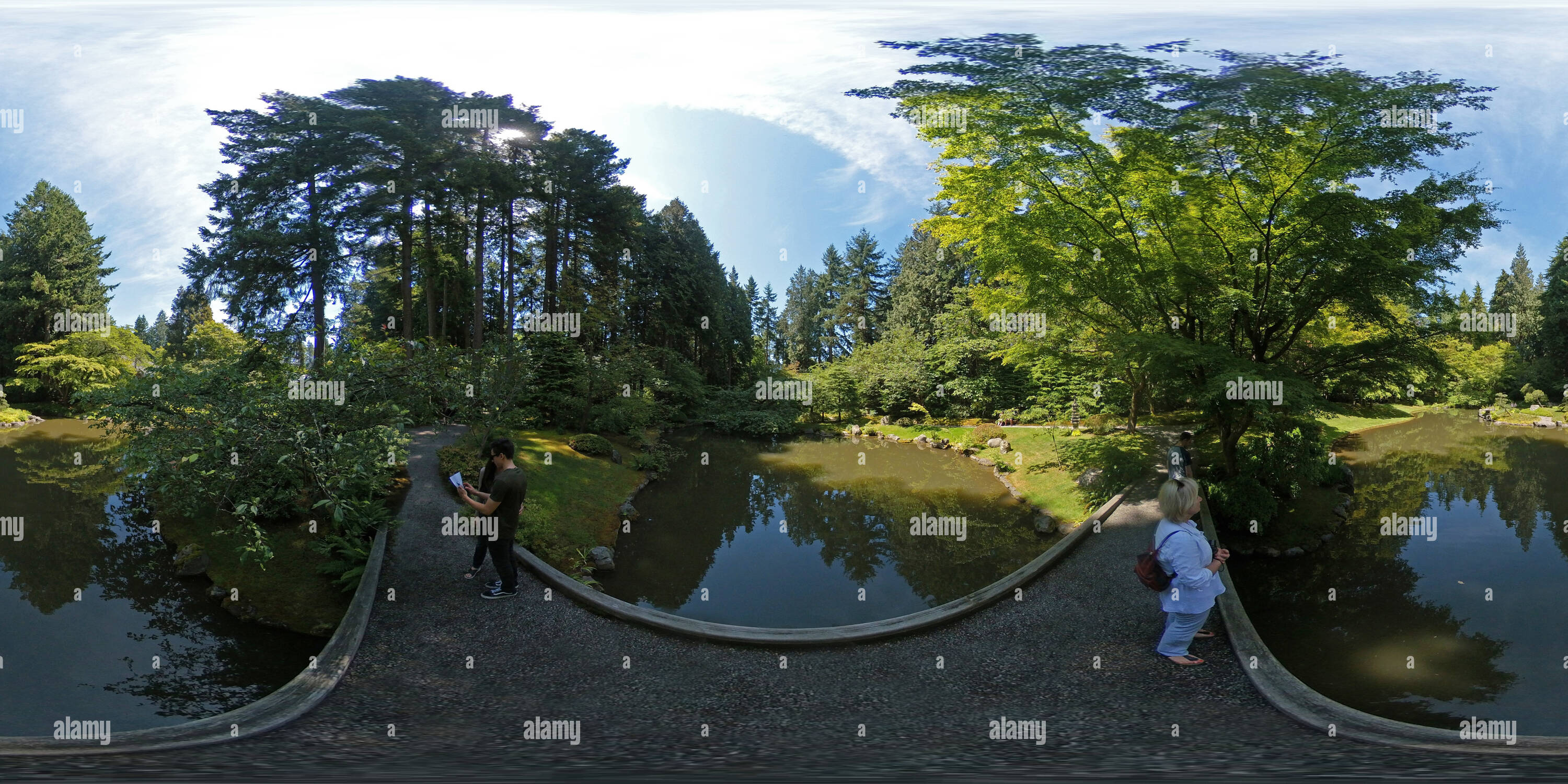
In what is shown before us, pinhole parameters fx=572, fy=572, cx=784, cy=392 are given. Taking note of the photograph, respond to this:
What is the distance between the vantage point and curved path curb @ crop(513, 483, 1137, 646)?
3336mm

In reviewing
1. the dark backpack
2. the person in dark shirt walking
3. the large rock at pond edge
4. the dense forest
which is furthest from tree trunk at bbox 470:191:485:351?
the person in dark shirt walking

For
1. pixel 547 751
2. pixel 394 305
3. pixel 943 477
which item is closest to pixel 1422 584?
pixel 943 477

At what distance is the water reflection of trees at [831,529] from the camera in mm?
5465

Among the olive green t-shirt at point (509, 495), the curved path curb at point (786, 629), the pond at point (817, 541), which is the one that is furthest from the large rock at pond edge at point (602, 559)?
the olive green t-shirt at point (509, 495)

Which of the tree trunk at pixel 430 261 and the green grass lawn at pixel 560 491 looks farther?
the tree trunk at pixel 430 261

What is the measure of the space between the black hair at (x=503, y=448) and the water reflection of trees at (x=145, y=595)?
6.00 feet

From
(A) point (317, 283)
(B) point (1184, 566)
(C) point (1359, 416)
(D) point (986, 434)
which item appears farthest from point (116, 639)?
(D) point (986, 434)

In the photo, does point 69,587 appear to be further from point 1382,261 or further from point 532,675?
point 1382,261

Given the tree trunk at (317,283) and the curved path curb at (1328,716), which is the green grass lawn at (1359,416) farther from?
the tree trunk at (317,283)

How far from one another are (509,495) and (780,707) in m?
2.38

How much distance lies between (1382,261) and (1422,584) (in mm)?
2816

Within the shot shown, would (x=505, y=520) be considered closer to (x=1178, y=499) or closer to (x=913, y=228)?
(x=1178, y=499)

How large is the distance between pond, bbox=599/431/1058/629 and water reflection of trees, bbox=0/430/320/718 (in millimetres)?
2419

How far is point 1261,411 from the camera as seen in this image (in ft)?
17.9
